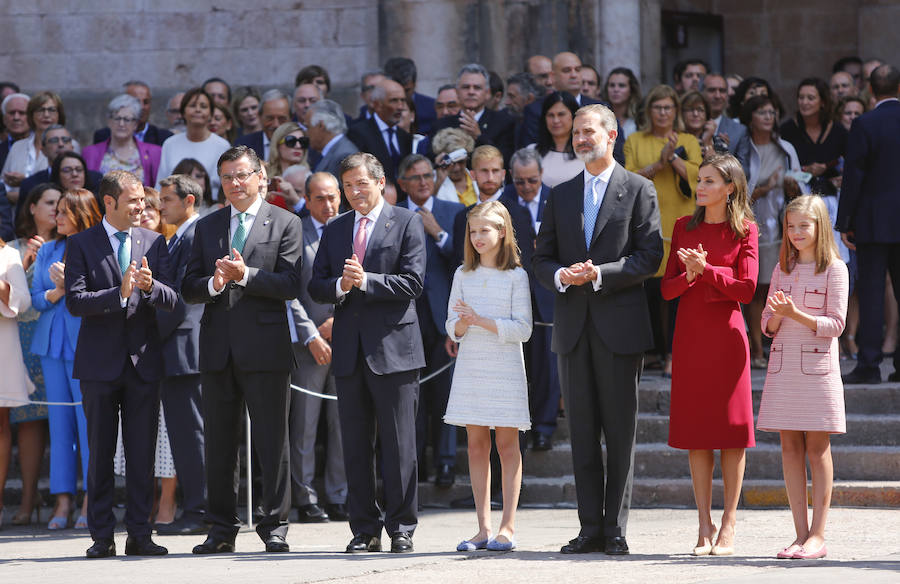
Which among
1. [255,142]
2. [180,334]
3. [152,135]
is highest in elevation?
[152,135]

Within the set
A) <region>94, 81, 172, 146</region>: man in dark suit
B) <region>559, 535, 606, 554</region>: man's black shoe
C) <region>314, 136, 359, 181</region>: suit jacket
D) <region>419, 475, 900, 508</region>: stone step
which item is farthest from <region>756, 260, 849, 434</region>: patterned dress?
<region>94, 81, 172, 146</region>: man in dark suit

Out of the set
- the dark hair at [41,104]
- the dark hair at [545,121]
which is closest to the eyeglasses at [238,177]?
the dark hair at [545,121]

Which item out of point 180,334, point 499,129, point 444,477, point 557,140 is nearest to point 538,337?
point 444,477

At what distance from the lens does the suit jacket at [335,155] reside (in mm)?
10633

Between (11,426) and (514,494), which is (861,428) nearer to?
(514,494)

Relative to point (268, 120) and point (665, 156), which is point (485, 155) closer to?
point (665, 156)

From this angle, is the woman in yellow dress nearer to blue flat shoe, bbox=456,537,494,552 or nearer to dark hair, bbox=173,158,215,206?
dark hair, bbox=173,158,215,206

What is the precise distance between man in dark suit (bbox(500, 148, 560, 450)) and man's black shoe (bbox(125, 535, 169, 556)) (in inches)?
115

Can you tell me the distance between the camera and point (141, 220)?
30.4 ft

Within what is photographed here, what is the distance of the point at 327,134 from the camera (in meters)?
10.9

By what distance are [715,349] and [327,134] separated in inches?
172

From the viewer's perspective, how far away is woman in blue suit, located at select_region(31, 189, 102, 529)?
31.4ft

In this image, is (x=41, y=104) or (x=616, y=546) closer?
(x=616, y=546)

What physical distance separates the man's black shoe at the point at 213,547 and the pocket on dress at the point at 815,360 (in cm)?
311
